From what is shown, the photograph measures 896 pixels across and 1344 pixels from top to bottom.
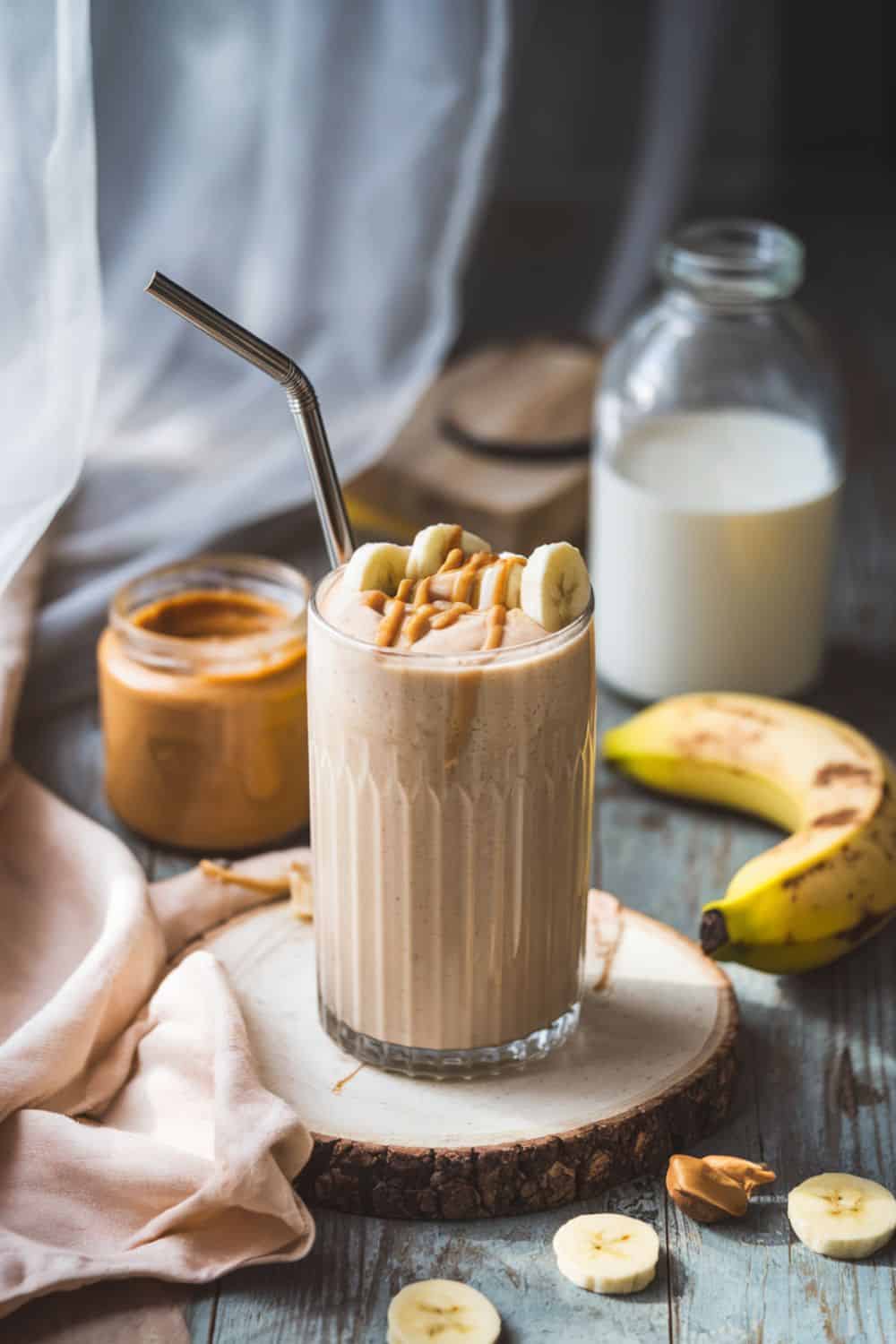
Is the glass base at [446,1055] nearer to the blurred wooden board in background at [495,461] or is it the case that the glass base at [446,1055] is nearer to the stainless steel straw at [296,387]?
the stainless steel straw at [296,387]

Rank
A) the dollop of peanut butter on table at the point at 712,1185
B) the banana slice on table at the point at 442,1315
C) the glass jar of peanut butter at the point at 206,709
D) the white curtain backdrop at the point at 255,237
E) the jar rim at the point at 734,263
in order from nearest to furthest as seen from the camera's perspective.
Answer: the banana slice on table at the point at 442,1315 → the dollop of peanut butter on table at the point at 712,1185 → the glass jar of peanut butter at the point at 206,709 → the jar rim at the point at 734,263 → the white curtain backdrop at the point at 255,237

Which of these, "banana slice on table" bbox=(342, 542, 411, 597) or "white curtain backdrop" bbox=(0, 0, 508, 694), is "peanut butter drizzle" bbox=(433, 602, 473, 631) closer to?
"banana slice on table" bbox=(342, 542, 411, 597)

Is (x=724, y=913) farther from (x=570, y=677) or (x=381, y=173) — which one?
(x=381, y=173)

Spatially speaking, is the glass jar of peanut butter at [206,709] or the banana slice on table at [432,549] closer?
the banana slice on table at [432,549]

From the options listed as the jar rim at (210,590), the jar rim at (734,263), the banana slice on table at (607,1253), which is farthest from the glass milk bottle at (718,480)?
the banana slice on table at (607,1253)

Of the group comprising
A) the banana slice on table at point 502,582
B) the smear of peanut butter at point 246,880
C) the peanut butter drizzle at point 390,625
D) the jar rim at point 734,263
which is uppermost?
the jar rim at point 734,263

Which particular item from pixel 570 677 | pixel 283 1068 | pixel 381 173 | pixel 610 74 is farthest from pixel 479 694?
pixel 610 74
